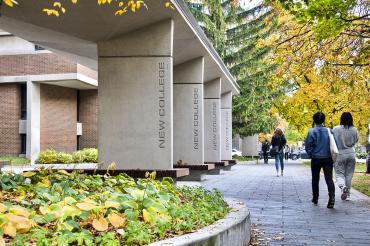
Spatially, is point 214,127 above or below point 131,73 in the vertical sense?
below

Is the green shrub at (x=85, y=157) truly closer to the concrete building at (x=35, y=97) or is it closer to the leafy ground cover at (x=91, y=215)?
the concrete building at (x=35, y=97)

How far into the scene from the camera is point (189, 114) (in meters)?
17.9

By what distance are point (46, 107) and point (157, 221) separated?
94.2ft

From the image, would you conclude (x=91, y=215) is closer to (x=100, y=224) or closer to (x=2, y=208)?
(x=100, y=224)

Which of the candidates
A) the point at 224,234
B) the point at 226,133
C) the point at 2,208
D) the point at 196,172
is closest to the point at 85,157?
the point at 226,133

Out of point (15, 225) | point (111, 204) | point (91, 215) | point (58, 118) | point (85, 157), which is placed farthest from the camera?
point (58, 118)

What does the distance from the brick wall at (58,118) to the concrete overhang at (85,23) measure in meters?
18.1

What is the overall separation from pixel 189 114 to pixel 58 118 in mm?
17197

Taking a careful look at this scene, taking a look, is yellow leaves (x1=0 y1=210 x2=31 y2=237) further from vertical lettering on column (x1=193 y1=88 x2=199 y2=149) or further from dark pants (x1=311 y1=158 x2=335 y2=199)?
vertical lettering on column (x1=193 y1=88 x2=199 y2=149)

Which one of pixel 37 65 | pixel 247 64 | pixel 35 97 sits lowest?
pixel 35 97

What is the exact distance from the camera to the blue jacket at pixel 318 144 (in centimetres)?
1042

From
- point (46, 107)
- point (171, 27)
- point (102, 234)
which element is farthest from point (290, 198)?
point (46, 107)

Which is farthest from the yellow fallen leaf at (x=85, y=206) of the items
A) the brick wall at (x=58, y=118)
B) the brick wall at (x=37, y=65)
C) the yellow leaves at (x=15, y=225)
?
the brick wall at (x=58, y=118)

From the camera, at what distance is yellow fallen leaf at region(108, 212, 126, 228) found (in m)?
4.50
